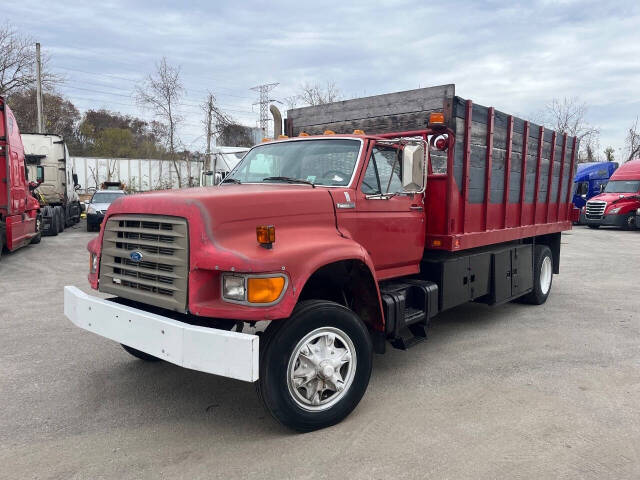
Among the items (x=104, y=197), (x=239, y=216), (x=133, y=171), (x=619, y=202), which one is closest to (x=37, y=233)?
(x=104, y=197)

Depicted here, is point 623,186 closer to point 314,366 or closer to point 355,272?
point 355,272

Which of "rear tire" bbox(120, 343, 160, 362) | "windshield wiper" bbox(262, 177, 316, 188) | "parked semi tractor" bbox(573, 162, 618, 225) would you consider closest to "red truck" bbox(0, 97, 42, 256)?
"rear tire" bbox(120, 343, 160, 362)

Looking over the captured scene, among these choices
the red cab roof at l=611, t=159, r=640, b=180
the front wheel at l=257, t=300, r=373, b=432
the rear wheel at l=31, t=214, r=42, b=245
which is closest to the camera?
the front wheel at l=257, t=300, r=373, b=432

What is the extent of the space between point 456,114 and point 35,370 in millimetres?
4817

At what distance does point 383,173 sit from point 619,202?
22.5m

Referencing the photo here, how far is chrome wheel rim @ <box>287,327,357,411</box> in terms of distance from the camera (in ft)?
11.5

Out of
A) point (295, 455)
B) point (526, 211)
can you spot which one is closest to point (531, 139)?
point (526, 211)

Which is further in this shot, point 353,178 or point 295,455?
point 353,178

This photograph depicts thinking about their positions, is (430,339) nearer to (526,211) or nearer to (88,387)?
(526,211)

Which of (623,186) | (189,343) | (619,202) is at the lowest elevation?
(189,343)

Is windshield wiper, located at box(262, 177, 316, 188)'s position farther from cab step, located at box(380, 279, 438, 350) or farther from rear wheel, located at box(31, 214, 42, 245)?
rear wheel, located at box(31, 214, 42, 245)

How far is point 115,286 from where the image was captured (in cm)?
394

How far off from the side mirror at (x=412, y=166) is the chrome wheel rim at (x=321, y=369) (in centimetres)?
141

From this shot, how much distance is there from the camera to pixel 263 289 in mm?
3234
